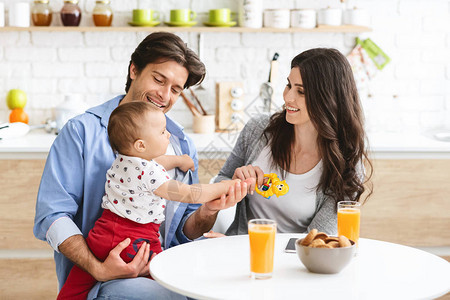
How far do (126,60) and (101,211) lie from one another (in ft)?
5.96

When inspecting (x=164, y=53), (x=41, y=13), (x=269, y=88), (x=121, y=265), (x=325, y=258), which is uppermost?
(x=41, y=13)

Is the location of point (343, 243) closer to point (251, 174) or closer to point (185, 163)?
point (251, 174)

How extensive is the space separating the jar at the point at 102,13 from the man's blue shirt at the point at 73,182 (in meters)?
1.54

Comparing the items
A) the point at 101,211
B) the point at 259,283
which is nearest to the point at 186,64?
the point at 101,211

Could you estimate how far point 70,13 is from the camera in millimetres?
3393

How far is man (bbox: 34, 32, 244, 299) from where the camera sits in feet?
5.71

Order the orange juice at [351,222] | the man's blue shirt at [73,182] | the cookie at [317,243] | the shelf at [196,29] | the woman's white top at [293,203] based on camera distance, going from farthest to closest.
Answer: the shelf at [196,29] < the woman's white top at [293,203] < the man's blue shirt at [73,182] < the orange juice at [351,222] < the cookie at [317,243]

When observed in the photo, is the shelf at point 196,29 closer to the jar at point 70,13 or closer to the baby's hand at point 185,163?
the jar at point 70,13

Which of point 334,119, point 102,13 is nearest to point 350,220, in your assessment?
point 334,119

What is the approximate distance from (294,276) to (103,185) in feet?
2.48

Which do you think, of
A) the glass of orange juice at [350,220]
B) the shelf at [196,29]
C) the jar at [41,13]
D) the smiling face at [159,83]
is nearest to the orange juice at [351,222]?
the glass of orange juice at [350,220]

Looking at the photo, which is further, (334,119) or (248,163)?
(248,163)

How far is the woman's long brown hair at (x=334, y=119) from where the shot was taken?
81.2 inches

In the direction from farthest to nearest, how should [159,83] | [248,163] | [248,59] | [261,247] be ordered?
[248,59] → [248,163] → [159,83] → [261,247]
